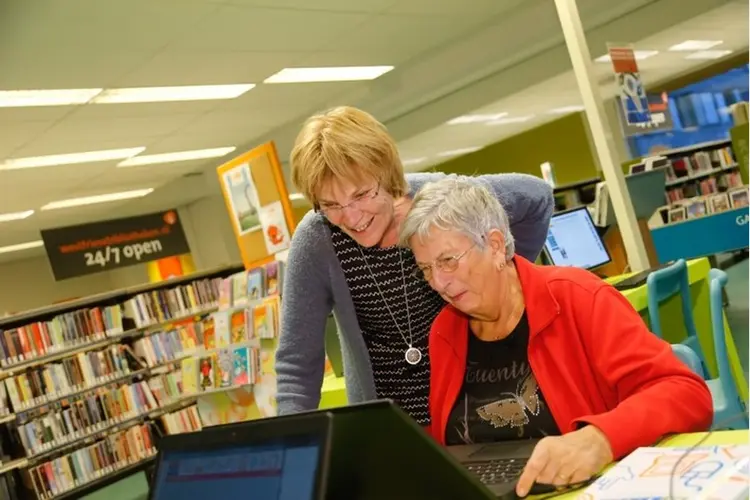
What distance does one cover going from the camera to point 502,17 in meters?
7.70

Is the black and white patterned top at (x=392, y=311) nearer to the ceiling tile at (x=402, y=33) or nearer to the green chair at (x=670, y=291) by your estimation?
the green chair at (x=670, y=291)

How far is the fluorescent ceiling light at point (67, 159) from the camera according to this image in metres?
7.45

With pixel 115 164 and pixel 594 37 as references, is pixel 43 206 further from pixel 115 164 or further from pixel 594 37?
pixel 594 37

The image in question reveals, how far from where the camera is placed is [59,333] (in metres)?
6.31

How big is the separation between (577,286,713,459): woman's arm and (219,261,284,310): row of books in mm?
3112

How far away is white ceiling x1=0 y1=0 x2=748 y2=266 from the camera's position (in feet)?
16.3

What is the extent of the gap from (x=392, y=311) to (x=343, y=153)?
0.43 metres

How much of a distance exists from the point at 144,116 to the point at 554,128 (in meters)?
10.7

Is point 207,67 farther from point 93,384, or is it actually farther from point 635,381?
point 635,381

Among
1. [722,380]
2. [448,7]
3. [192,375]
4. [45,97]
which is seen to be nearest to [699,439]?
[722,380]

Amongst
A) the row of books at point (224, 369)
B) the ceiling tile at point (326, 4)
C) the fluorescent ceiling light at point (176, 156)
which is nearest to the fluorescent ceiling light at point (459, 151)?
the fluorescent ceiling light at point (176, 156)

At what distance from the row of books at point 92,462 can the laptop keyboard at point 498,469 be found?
16.8ft

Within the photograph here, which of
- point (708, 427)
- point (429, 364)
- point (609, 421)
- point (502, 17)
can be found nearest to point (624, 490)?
point (609, 421)

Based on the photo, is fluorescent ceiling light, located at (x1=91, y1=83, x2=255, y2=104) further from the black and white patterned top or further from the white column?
the black and white patterned top
